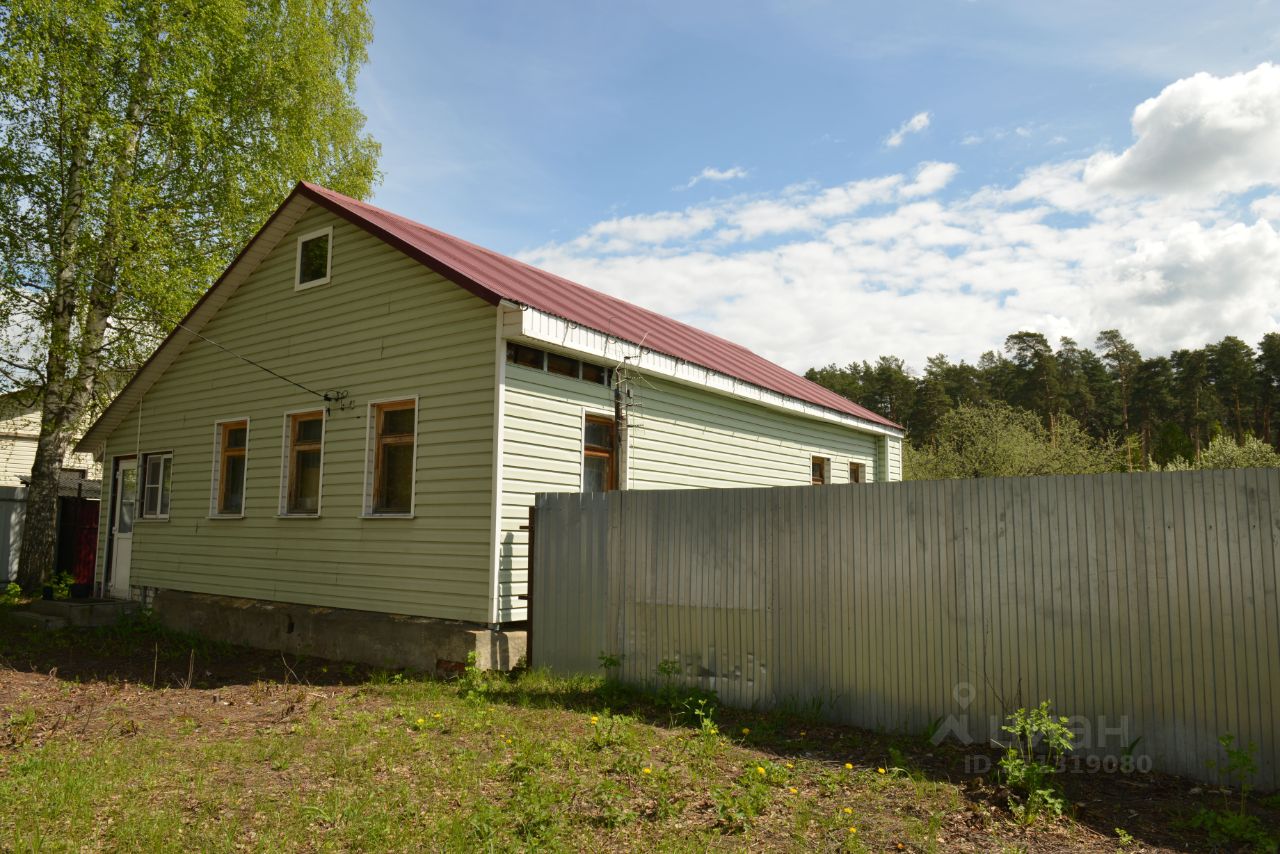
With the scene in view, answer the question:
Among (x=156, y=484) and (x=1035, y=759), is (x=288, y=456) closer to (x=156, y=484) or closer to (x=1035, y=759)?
(x=156, y=484)

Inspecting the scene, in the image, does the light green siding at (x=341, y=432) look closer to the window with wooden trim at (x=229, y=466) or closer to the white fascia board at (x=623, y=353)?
the window with wooden trim at (x=229, y=466)

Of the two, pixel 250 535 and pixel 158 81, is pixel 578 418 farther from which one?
pixel 158 81

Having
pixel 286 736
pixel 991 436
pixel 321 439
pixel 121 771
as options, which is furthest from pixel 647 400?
pixel 991 436

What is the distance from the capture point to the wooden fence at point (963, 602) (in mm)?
5395

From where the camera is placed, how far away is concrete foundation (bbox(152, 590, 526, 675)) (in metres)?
9.31

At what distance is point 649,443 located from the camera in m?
11.6

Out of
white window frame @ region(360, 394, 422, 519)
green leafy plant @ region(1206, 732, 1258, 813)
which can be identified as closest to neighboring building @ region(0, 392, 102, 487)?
white window frame @ region(360, 394, 422, 519)

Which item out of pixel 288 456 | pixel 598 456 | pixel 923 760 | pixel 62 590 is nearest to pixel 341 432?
pixel 288 456

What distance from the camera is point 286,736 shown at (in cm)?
686

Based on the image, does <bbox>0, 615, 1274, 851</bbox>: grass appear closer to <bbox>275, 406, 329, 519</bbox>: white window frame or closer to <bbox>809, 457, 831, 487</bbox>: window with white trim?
<bbox>275, 406, 329, 519</bbox>: white window frame

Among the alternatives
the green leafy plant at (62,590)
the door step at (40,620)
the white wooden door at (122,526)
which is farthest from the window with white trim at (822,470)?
the green leafy plant at (62,590)

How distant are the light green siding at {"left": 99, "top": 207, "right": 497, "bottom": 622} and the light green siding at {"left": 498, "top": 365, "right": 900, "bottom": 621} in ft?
1.04

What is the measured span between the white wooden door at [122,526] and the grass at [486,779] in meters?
7.04

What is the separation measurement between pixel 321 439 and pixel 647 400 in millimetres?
4576
